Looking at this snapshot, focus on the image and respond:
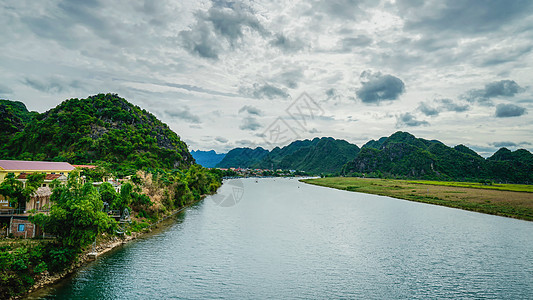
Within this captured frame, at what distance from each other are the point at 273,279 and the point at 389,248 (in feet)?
49.1

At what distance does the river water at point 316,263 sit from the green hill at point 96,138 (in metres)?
56.5

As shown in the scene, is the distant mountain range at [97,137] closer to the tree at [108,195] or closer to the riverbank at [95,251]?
the riverbank at [95,251]

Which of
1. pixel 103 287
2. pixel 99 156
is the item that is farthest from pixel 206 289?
pixel 99 156

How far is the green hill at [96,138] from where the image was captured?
89.2 m

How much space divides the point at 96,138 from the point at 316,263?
92.6 metres

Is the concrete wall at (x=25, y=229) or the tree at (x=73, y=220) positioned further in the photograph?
the concrete wall at (x=25, y=229)

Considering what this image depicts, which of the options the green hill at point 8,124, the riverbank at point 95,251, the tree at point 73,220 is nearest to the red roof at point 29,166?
the riverbank at point 95,251

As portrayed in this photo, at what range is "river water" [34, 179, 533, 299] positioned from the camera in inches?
806

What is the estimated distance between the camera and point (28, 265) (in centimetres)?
1938

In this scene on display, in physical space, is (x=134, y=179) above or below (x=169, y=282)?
above

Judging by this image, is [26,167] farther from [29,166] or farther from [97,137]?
[97,137]

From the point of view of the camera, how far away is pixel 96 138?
96.8 meters

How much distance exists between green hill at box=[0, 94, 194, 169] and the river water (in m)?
56.5

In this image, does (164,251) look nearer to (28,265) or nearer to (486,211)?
(28,265)
